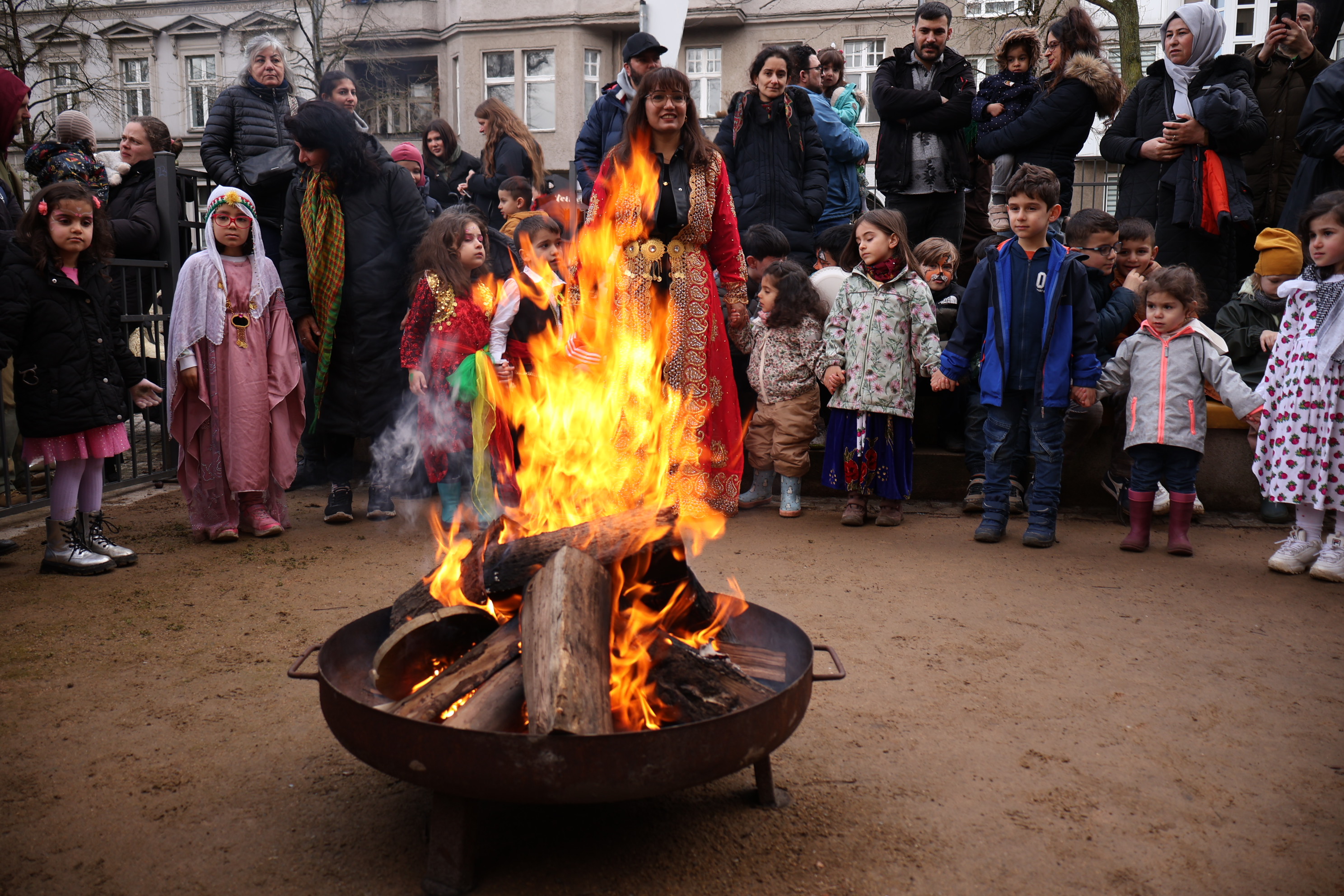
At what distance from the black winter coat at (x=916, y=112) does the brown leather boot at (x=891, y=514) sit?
108 inches

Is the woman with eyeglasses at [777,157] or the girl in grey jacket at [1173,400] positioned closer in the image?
the girl in grey jacket at [1173,400]

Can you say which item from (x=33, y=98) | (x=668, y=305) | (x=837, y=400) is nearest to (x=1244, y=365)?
(x=837, y=400)

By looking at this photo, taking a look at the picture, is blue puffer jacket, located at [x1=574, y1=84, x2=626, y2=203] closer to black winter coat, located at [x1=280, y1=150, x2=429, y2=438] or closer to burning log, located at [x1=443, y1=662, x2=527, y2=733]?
black winter coat, located at [x1=280, y1=150, x2=429, y2=438]

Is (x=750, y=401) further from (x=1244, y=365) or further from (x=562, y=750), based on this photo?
(x=562, y=750)

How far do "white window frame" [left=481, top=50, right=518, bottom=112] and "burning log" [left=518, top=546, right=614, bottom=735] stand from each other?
2629cm

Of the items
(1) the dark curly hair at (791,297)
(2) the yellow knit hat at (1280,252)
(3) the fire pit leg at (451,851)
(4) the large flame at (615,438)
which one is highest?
(2) the yellow knit hat at (1280,252)

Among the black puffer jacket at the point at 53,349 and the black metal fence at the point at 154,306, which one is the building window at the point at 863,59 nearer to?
the black metal fence at the point at 154,306

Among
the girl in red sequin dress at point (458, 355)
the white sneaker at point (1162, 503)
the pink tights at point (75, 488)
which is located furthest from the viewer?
the white sneaker at point (1162, 503)

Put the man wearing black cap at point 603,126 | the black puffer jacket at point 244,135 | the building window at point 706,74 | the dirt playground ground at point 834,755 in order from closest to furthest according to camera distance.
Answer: the dirt playground ground at point 834,755
the black puffer jacket at point 244,135
the man wearing black cap at point 603,126
the building window at point 706,74

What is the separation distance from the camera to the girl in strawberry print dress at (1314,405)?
5094mm

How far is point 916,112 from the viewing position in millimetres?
7484

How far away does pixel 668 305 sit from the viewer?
5.68 metres

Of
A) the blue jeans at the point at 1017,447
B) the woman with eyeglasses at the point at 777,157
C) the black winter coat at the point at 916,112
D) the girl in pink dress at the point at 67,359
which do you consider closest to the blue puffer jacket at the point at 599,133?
the woman with eyeglasses at the point at 777,157

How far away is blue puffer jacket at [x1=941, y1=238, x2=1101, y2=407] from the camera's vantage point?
5.74m
